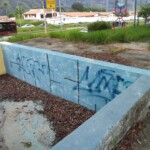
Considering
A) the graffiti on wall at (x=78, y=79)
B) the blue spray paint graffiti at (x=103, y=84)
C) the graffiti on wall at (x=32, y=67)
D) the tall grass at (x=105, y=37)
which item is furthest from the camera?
the tall grass at (x=105, y=37)

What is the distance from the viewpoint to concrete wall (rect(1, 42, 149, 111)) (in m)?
4.73

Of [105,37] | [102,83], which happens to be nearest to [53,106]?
[102,83]

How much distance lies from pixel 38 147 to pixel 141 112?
251cm

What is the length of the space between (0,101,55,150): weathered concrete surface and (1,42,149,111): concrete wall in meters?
1.00

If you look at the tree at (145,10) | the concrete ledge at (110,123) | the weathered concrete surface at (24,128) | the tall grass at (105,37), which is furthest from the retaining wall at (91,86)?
the tree at (145,10)

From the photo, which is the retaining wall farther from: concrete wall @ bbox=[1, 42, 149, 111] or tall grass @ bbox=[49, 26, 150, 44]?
tall grass @ bbox=[49, 26, 150, 44]

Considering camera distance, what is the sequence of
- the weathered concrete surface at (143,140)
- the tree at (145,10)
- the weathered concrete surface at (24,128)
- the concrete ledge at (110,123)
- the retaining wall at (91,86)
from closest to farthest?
the concrete ledge at (110,123), the retaining wall at (91,86), the weathered concrete surface at (143,140), the weathered concrete surface at (24,128), the tree at (145,10)

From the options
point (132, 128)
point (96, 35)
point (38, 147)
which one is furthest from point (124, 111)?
point (96, 35)

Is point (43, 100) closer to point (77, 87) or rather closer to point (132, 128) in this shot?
point (77, 87)

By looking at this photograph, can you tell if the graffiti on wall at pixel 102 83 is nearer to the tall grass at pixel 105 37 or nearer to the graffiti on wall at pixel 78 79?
the graffiti on wall at pixel 78 79

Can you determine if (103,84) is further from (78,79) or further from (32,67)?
(32,67)

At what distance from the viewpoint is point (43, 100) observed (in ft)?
21.0

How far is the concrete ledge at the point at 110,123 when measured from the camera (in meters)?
1.94

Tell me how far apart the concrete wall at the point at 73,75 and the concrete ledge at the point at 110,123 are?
1.35 m
